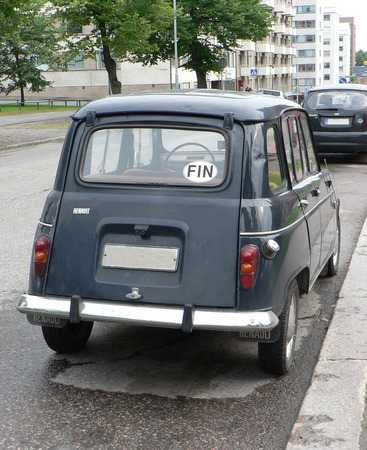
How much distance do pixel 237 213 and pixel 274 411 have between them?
111 centimetres

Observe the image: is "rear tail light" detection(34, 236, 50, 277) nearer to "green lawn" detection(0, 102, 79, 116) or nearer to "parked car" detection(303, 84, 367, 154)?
"parked car" detection(303, 84, 367, 154)

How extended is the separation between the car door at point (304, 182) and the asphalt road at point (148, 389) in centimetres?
63

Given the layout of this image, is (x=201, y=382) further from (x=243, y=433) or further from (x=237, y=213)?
(x=237, y=213)

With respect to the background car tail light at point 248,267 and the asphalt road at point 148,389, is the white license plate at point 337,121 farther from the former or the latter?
the background car tail light at point 248,267

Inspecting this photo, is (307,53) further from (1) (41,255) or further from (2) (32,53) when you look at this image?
(1) (41,255)

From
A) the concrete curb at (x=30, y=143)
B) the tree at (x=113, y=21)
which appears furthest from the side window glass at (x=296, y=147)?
the tree at (x=113, y=21)

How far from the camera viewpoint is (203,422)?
3.87 m

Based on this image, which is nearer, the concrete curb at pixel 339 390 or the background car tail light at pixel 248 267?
the concrete curb at pixel 339 390

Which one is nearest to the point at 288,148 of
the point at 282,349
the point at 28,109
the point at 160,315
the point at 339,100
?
the point at 282,349

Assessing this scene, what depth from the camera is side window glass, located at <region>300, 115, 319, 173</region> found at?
5.66m

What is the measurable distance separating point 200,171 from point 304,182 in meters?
1.18

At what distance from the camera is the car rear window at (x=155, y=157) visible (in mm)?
4371

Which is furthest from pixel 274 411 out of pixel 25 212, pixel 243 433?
pixel 25 212

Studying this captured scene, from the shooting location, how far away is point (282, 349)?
4383 mm
